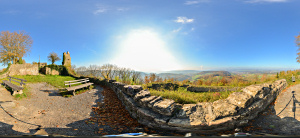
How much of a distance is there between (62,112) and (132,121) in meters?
3.77

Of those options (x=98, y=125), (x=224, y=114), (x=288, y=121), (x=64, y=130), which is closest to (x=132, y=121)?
(x=98, y=125)

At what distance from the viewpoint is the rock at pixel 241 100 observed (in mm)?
4942

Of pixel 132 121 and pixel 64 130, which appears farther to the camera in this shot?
pixel 132 121

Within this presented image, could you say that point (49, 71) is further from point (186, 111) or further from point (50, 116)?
point (186, 111)

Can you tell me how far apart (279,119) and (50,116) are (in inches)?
392

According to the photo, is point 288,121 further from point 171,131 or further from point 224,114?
point 171,131

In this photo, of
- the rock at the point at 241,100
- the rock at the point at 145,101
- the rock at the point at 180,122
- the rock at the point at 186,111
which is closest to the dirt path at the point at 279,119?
the rock at the point at 241,100

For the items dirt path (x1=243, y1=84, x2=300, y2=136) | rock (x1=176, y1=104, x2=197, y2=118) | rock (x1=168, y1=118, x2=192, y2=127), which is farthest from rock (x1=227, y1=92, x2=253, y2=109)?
rock (x1=168, y1=118, x2=192, y2=127)

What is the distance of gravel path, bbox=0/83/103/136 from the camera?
473 cm

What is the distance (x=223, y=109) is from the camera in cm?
460

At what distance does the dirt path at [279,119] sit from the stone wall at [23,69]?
30615mm

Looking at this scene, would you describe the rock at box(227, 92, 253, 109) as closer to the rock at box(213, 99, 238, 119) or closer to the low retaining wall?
the low retaining wall

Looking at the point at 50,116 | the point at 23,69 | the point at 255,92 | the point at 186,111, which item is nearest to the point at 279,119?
the point at 255,92

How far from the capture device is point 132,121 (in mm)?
5586
